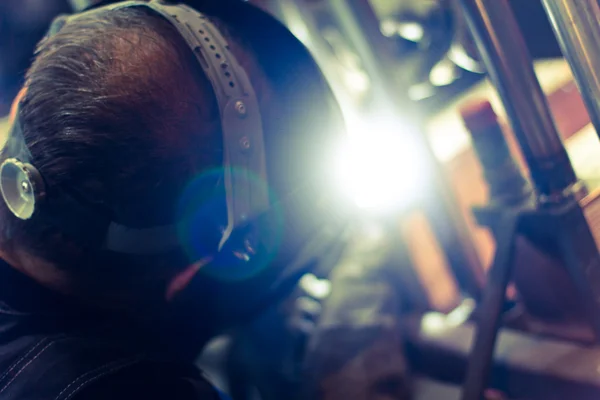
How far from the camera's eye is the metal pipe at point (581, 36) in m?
0.77

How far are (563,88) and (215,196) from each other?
138 centimetres

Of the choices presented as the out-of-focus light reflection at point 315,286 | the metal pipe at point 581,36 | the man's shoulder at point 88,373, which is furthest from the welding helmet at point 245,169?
the out-of-focus light reflection at point 315,286

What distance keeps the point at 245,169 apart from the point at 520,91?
19.6 inches

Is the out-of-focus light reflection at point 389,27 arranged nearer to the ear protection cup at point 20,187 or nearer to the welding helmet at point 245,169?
the welding helmet at point 245,169

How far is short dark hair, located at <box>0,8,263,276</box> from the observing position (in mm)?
861

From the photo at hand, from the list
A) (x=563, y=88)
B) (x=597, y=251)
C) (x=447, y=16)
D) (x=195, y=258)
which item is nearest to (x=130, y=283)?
(x=195, y=258)

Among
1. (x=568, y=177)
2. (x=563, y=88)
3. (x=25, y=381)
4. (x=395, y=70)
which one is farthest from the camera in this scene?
(x=563, y=88)

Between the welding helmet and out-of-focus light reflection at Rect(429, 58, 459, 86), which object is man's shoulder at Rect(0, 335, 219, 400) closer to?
the welding helmet

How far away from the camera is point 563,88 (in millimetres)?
1812

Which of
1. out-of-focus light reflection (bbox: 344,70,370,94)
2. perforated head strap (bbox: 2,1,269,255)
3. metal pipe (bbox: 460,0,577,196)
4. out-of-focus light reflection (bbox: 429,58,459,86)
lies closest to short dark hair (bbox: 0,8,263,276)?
perforated head strap (bbox: 2,1,269,255)

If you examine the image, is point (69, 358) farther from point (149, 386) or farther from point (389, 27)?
point (389, 27)

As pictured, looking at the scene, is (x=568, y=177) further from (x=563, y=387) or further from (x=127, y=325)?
(x=127, y=325)

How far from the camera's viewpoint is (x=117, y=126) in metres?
0.86

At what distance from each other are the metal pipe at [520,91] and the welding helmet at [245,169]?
0.98ft
